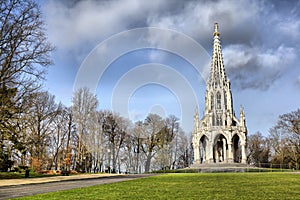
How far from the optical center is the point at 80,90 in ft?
145

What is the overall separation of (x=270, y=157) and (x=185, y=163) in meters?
20.5

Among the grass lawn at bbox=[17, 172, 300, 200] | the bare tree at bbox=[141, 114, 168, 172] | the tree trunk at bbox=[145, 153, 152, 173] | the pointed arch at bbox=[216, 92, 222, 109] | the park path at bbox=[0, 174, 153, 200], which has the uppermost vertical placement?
the pointed arch at bbox=[216, 92, 222, 109]

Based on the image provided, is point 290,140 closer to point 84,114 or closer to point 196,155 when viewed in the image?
point 196,155

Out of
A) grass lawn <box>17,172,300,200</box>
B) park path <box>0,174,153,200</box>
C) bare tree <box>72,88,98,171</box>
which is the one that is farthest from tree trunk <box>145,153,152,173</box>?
grass lawn <box>17,172,300,200</box>

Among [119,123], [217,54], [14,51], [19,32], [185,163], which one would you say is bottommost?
[185,163]

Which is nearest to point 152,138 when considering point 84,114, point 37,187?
point 84,114

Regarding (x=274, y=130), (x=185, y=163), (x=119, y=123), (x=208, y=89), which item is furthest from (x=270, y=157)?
(x=119, y=123)

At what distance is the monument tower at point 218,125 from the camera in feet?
183

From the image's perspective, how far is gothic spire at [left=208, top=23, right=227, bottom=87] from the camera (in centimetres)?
5916

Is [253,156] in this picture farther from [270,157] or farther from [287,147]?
[287,147]

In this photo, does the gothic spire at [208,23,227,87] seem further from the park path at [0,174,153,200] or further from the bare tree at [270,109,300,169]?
the park path at [0,174,153,200]

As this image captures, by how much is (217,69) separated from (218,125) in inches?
455

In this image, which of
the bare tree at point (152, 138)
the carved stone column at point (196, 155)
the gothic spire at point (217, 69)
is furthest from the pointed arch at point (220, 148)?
the gothic spire at point (217, 69)

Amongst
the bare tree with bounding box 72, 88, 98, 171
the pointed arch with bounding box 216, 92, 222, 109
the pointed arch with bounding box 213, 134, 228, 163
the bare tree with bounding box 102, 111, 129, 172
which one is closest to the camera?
the bare tree with bounding box 72, 88, 98, 171
